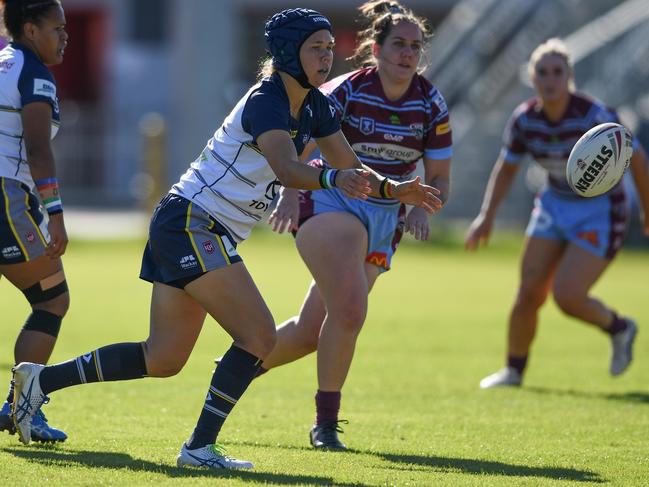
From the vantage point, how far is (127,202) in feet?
101

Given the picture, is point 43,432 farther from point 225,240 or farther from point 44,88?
point 44,88

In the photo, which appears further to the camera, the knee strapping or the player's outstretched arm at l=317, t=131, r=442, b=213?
the knee strapping

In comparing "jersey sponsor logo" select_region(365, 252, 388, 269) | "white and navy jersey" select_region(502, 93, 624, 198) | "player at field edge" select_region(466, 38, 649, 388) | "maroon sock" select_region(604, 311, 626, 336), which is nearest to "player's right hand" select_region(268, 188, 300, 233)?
"jersey sponsor logo" select_region(365, 252, 388, 269)

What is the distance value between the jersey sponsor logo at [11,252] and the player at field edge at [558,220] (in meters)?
3.77

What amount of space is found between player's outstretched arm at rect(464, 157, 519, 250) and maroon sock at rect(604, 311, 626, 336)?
3.63 ft

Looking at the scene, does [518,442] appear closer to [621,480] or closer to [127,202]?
[621,480]

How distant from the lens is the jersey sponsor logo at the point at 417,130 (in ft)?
22.4

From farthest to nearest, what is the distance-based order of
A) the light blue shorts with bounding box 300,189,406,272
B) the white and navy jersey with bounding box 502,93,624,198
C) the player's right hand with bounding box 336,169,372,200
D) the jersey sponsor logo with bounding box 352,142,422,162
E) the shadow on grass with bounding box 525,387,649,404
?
1. the white and navy jersey with bounding box 502,93,624,198
2. the shadow on grass with bounding box 525,387,649,404
3. the jersey sponsor logo with bounding box 352,142,422,162
4. the light blue shorts with bounding box 300,189,406,272
5. the player's right hand with bounding box 336,169,372,200

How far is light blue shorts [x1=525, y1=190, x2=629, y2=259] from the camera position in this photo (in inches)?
352

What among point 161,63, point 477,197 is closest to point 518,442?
point 477,197

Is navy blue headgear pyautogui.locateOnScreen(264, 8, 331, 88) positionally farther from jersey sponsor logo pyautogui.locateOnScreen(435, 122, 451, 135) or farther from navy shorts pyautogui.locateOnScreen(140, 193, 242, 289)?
jersey sponsor logo pyautogui.locateOnScreen(435, 122, 451, 135)

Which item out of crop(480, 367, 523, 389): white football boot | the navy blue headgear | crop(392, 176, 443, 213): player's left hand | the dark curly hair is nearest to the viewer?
crop(392, 176, 443, 213): player's left hand

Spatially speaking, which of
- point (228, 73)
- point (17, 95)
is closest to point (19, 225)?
point (17, 95)

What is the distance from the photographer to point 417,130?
6852mm
